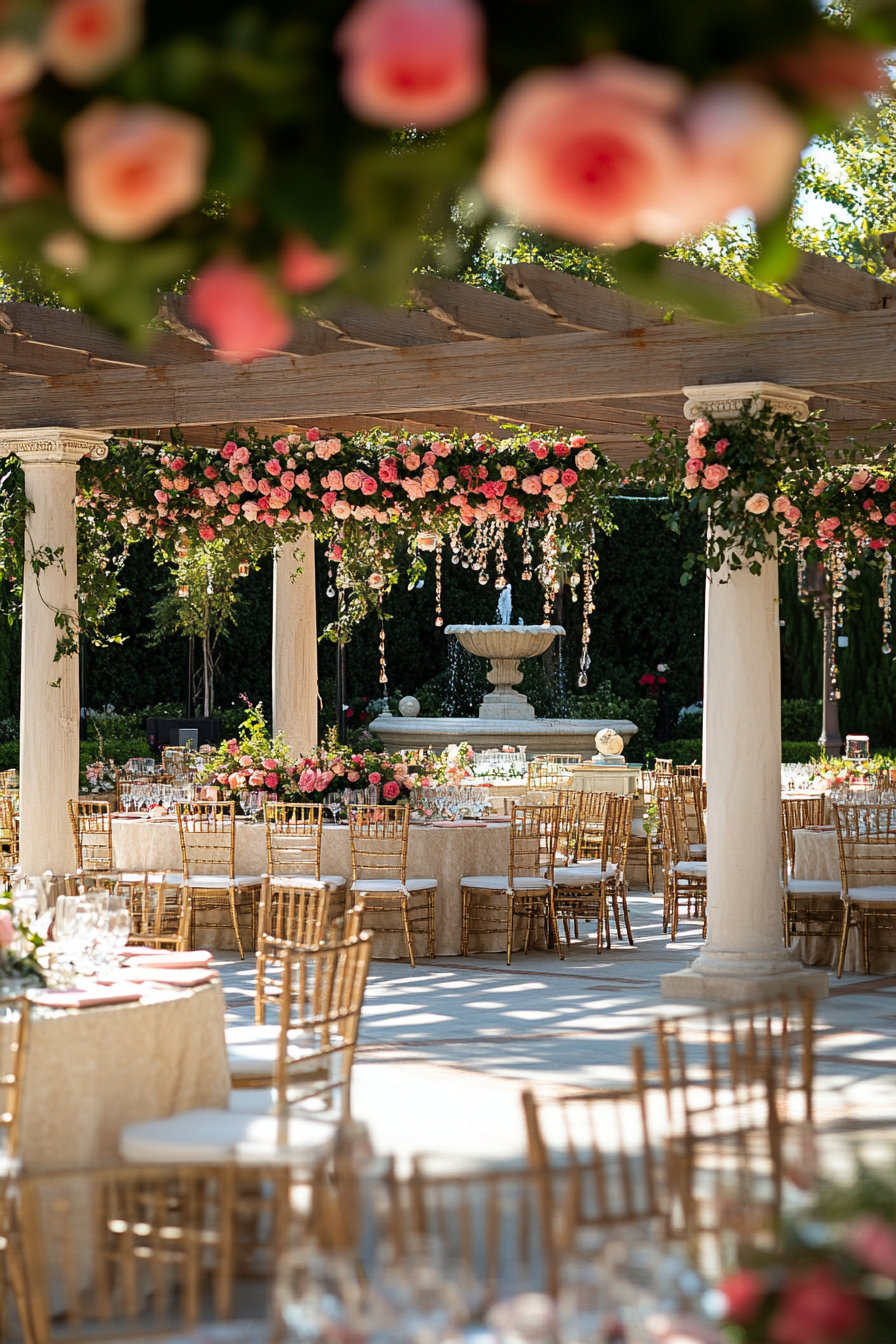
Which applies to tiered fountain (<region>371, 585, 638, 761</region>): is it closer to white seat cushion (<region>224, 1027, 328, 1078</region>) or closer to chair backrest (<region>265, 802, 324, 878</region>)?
chair backrest (<region>265, 802, 324, 878</region>)

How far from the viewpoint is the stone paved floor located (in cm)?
591

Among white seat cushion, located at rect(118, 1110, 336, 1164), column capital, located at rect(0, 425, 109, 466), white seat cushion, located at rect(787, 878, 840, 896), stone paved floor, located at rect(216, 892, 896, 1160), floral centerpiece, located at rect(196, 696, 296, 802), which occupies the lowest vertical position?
stone paved floor, located at rect(216, 892, 896, 1160)

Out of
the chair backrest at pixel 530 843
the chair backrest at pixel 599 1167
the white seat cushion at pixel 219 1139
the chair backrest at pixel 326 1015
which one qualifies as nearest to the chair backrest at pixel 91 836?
the chair backrest at pixel 530 843

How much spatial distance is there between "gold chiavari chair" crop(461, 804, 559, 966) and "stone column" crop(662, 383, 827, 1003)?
1.89 meters

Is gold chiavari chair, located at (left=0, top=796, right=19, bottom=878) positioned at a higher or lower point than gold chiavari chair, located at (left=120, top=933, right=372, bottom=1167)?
higher

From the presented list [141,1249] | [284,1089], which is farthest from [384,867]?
[141,1249]

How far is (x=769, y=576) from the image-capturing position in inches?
335

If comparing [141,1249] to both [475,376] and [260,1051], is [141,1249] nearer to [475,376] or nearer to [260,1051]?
[260,1051]

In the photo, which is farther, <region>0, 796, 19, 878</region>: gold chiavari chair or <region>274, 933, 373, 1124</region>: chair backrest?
<region>0, 796, 19, 878</region>: gold chiavari chair

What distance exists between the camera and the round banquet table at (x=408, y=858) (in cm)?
1036

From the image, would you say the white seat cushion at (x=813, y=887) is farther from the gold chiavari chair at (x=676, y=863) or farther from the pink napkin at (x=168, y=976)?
the pink napkin at (x=168, y=976)

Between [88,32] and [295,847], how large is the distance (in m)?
9.60

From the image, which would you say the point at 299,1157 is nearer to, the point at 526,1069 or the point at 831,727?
the point at 526,1069

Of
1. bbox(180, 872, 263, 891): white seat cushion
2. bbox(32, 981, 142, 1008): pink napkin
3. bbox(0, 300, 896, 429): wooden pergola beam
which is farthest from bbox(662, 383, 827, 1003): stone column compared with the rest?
bbox(32, 981, 142, 1008): pink napkin
